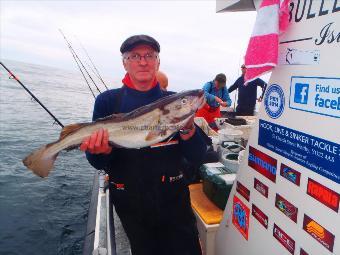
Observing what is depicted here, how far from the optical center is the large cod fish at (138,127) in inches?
106

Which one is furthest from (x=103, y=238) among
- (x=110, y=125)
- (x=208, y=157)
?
(x=208, y=157)

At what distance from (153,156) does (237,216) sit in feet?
3.81

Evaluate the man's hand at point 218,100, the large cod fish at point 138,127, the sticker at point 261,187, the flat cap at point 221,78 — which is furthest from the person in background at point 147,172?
the flat cap at point 221,78

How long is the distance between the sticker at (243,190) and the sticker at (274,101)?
0.88m

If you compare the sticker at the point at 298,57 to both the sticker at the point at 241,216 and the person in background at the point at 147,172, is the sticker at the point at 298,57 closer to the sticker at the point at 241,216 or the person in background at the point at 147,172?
the person in background at the point at 147,172

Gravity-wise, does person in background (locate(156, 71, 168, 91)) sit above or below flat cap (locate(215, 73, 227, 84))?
above

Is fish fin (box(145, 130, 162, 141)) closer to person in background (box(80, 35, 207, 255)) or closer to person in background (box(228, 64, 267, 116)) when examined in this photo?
person in background (box(80, 35, 207, 255))

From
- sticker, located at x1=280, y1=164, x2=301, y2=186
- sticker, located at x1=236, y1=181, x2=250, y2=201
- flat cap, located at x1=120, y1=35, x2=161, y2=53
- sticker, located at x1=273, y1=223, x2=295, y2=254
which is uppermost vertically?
flat cap, located at x1=120, y1=35, x2=161, y2=53

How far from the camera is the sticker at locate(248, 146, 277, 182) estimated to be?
2.70 meters

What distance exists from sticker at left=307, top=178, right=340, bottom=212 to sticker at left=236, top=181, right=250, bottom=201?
92cm

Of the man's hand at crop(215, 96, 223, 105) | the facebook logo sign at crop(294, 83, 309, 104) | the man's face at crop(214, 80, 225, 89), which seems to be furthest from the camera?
the man's face at crop(214, 80, 225, 89)

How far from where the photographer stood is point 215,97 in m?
8.71

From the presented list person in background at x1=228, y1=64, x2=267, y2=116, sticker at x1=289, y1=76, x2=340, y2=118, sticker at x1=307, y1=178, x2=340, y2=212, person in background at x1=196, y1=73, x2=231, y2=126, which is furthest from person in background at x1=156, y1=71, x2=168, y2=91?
person in background at x1=228, y1=64, x2=267, y2=116

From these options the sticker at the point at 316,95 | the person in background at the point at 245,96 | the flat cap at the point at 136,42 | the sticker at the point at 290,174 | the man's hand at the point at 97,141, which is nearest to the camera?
the sticker at the point at 316,95
